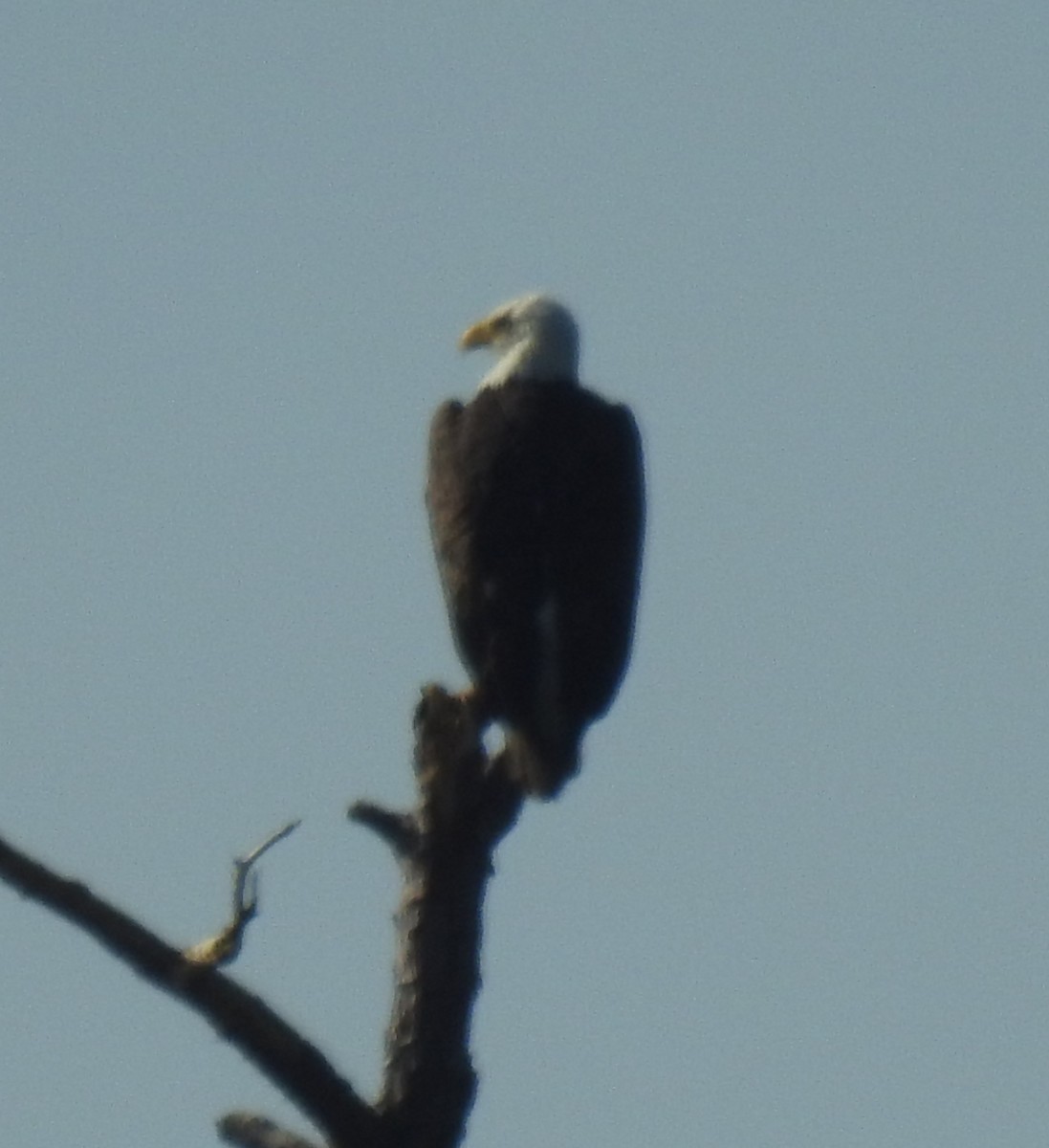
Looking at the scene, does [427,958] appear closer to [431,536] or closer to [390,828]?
[390,828]

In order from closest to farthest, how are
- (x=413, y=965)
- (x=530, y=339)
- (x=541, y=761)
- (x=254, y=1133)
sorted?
(x=254, y=1133) < (x=413, y=965) < (x=541, y=761) < (x=530, y=339)

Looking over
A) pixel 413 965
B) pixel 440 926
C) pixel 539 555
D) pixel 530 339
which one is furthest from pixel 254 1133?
pixel 530 339

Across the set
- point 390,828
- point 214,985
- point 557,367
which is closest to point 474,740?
point 390,828

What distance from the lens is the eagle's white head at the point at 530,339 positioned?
9.94 meters

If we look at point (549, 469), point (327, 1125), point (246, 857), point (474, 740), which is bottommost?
point (327, 1125)

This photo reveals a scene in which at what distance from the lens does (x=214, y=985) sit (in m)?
5.78

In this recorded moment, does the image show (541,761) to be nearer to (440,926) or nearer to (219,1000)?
(440,926)

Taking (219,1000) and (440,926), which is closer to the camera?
(219,1000)

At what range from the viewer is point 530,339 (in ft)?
33.4

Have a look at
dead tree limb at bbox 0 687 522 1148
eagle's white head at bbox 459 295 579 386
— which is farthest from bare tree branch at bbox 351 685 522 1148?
eagle's white head at bbox 459 295 579 386

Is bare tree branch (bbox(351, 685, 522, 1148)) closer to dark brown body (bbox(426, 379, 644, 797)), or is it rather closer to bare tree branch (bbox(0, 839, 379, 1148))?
bare tree branch (bbox(0, 839, 379, 1148))

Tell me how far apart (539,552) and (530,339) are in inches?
80.7

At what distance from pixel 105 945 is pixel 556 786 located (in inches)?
85.4

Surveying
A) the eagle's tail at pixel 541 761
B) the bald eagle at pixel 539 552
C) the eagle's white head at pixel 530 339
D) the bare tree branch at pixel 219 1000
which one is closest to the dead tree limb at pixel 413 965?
the bare tree branch at pixel 219 1000
